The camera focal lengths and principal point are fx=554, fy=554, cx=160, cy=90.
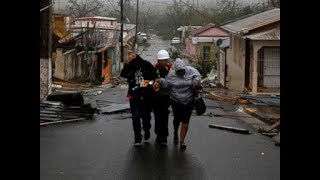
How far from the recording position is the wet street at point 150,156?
286 inches

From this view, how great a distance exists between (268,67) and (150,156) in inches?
710

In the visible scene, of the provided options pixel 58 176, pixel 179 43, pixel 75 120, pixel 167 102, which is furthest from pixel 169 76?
pixel 179 43

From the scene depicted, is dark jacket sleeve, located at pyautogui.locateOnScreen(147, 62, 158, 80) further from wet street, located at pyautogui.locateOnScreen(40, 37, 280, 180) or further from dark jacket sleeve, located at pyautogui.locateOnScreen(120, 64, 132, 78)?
wet street, located at pyautogui.locateOnScreen(40, 37, 280, 180)

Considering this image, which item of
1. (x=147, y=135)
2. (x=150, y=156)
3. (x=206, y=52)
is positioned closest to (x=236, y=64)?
(x=206, y=52)

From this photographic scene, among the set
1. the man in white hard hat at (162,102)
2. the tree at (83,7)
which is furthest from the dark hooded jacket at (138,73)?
the tree at (83,7)

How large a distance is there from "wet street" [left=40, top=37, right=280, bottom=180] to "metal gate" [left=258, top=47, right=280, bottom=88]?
46.2 ft

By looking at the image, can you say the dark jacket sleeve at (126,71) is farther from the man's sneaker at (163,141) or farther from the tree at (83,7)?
the tree at (83,7)

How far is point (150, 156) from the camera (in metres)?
8.48

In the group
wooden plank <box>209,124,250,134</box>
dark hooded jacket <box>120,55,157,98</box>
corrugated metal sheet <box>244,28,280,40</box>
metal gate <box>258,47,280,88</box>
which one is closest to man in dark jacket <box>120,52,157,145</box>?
dark hooded jacket <box>120,55,157,98</box>

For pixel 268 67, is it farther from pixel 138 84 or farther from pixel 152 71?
pixel 138 84

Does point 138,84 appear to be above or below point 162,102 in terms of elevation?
above
